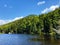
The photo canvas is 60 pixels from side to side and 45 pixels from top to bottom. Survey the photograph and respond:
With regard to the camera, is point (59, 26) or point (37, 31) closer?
point (59, 26)

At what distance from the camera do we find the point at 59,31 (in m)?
10.9

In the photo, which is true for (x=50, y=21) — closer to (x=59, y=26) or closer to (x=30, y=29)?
(x=30, y=29)

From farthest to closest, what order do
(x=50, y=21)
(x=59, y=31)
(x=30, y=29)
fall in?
(x=30, y=29), (x=50, y=21), (x=59, y=31)

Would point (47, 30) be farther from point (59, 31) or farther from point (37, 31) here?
point (59, 31)

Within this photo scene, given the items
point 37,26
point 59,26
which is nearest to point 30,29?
point 37,26

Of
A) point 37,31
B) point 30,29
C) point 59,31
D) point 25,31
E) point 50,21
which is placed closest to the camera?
point 59,31

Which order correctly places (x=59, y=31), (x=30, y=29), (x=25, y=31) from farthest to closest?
(x=25, y=31) < (x=30, y=29) < (x=59, y=31)

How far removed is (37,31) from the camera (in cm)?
15362

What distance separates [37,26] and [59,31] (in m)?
147

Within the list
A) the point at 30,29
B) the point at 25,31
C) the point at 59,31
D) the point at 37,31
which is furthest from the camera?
the point at 25,31

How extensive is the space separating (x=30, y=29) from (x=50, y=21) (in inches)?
2144

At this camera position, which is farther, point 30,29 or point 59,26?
point 30,29

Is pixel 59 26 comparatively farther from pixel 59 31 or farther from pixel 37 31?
pixel 37 31

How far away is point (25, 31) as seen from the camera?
188625 mm
